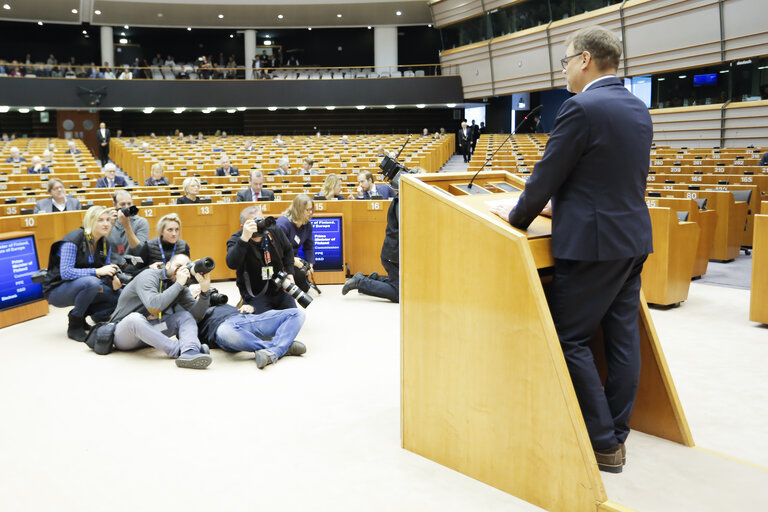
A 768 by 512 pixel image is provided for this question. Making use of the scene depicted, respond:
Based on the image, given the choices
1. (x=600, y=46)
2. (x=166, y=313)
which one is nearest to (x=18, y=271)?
(x=166, y=313)

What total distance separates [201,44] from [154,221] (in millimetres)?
25154

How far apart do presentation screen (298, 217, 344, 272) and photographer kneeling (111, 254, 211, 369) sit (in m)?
2.46

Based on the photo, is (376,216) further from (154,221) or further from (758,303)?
(758,303)

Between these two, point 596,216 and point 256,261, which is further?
point 256,261

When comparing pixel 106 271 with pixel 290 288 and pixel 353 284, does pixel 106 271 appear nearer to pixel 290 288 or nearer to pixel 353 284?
pixel 290 288

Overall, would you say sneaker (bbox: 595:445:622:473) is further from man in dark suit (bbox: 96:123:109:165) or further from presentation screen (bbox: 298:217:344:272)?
man in dark suit (bbox: 96:123:109:165)

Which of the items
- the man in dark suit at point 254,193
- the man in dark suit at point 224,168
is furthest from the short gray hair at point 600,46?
the man in dark suit at point 224,168

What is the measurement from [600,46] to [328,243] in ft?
16.4

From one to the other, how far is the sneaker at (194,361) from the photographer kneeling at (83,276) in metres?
1.11

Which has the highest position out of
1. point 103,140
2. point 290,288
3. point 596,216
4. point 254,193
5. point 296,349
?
point 103,140

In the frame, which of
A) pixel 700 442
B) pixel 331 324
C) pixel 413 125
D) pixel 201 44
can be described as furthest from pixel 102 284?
pixel 201 44

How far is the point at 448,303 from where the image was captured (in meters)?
2.49

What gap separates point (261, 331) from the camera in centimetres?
448

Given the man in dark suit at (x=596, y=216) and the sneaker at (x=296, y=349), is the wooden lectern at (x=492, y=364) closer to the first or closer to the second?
the man in dark suit at (x=596, y=216)
